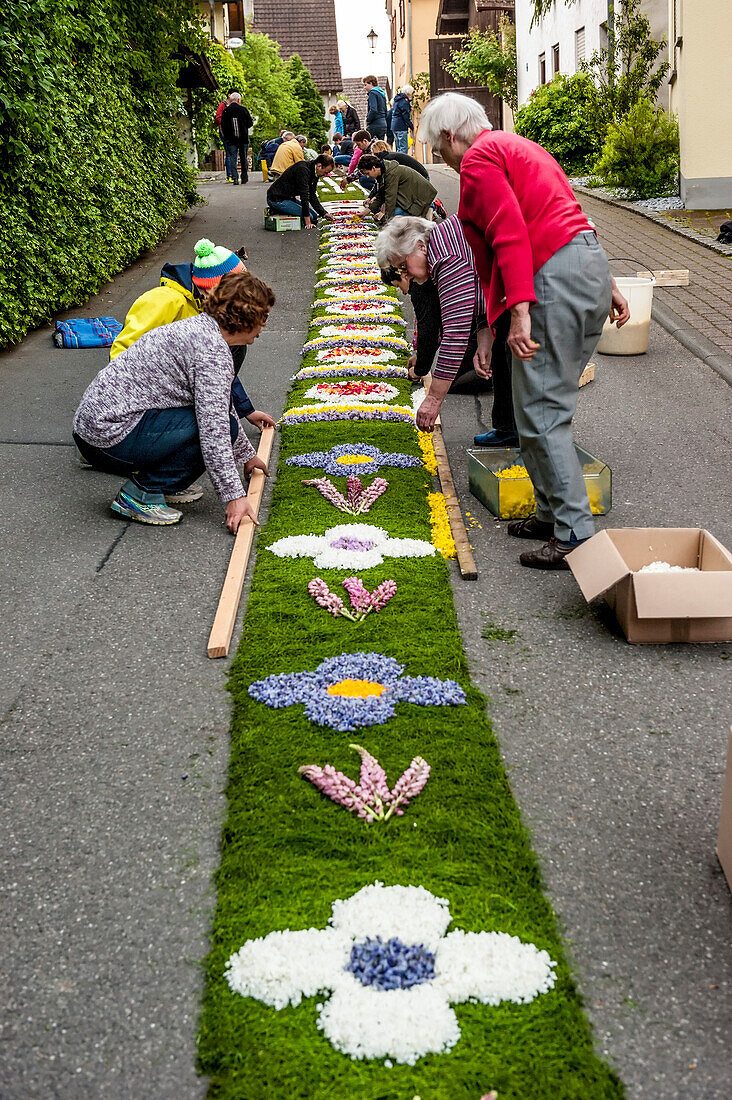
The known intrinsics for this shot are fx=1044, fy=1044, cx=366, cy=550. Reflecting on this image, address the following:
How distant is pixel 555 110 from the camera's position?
21.6 m

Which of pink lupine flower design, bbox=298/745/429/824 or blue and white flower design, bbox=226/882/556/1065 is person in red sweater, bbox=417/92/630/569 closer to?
pink lupine flower design, bbox=298/745/429/824

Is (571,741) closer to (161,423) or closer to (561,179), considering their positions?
(561,179)

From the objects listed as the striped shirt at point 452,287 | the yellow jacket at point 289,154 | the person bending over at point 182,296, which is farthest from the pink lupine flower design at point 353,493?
the yellow jacket at point 289,154

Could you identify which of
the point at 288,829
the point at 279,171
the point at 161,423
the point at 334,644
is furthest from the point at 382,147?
the point at 288,829

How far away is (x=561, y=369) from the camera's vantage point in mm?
4422

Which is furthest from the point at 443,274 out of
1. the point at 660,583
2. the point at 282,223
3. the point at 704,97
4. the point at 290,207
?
the point at 290,207

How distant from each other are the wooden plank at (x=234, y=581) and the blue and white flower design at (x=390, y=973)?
1.66m

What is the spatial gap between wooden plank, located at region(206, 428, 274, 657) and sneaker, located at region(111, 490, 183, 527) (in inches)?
16.7

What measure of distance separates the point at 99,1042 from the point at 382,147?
51.2 ft

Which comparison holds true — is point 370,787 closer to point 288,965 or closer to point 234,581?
→ point 288,965

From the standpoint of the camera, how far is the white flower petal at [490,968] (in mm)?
2336

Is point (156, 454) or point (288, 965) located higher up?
point (156, 454)

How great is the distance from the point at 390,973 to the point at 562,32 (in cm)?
2682

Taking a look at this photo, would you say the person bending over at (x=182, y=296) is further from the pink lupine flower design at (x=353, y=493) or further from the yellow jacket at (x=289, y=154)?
the yellow jacket at (x=289, y=154)
